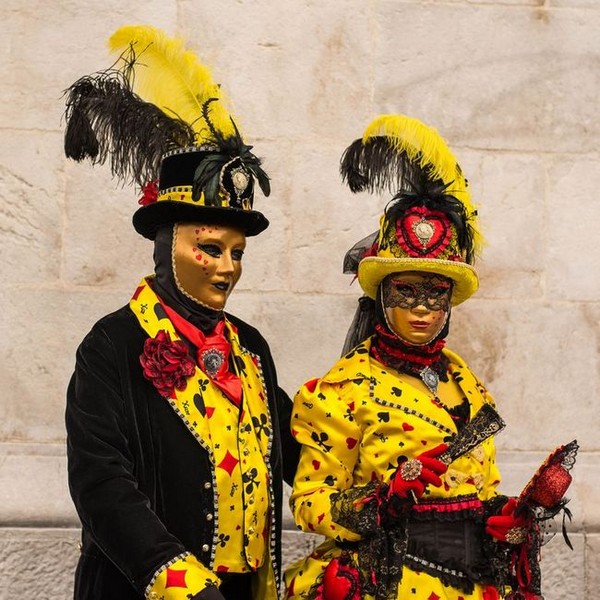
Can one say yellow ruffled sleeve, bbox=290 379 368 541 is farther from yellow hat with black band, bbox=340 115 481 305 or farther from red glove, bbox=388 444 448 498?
yellow hat with black band, bbox=340 115 481 305

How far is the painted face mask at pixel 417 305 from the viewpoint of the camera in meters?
4.10

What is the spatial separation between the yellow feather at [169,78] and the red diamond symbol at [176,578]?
4.51 feet

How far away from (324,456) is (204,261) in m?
0.72

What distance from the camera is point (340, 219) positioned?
18.2 ft

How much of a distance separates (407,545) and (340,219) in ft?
6.38

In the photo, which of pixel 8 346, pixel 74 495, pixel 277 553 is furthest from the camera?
pixel 8 346

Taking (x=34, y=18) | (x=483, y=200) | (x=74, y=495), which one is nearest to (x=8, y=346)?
(x=34, y=18)

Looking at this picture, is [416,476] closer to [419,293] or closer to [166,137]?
[419,293]

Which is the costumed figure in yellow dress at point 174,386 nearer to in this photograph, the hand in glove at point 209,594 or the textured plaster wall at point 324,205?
the hand in glove at point 209,594

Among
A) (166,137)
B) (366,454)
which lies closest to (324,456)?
(366,454)

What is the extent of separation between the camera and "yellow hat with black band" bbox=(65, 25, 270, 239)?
393 centimetres

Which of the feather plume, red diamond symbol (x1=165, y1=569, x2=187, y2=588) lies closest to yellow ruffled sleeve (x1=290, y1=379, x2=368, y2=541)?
red diamond symbol (x1=165, y1=569, x2=187, y2=588)

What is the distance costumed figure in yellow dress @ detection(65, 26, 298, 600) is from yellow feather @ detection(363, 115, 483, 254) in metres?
0.49

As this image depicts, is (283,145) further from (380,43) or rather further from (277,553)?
(277,553)
